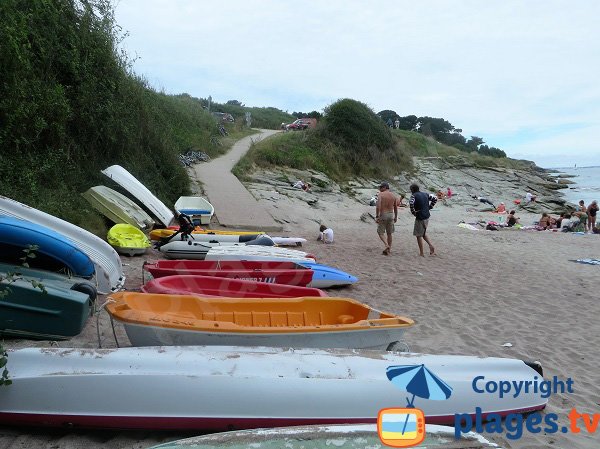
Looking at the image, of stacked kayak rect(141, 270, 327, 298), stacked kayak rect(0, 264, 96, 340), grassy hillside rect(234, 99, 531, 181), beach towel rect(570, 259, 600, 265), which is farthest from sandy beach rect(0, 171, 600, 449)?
grassy hillside rect(234, 99, 531, 181)

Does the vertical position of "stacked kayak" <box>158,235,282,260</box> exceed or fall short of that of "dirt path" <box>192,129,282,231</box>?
it falls short

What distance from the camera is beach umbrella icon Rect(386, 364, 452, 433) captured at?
3375 millimetres

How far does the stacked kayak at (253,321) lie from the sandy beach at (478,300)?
2.04ft

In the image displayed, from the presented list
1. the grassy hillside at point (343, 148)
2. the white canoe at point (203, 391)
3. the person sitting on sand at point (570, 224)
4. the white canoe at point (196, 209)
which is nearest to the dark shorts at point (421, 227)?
the white canoe at point (196, 209)

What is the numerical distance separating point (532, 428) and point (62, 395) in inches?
129

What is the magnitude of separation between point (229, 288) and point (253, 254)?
1.70m

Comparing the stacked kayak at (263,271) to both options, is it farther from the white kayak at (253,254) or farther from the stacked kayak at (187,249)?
the stacked kayak at (187,249)

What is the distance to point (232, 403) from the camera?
3.09m

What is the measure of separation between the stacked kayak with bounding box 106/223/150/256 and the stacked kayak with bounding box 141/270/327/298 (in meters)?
2.66

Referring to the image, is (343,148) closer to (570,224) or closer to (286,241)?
(570,224)

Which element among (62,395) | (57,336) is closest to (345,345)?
(62,395)

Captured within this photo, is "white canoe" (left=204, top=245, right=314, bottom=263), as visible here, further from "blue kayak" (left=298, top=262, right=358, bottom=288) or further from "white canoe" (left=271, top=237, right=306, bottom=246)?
"white canoe" (left=271, top=237, right=306, bottom=246)

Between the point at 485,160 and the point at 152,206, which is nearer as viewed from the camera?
the point at 152,206

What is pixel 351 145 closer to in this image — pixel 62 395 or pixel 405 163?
pixel 405 163
